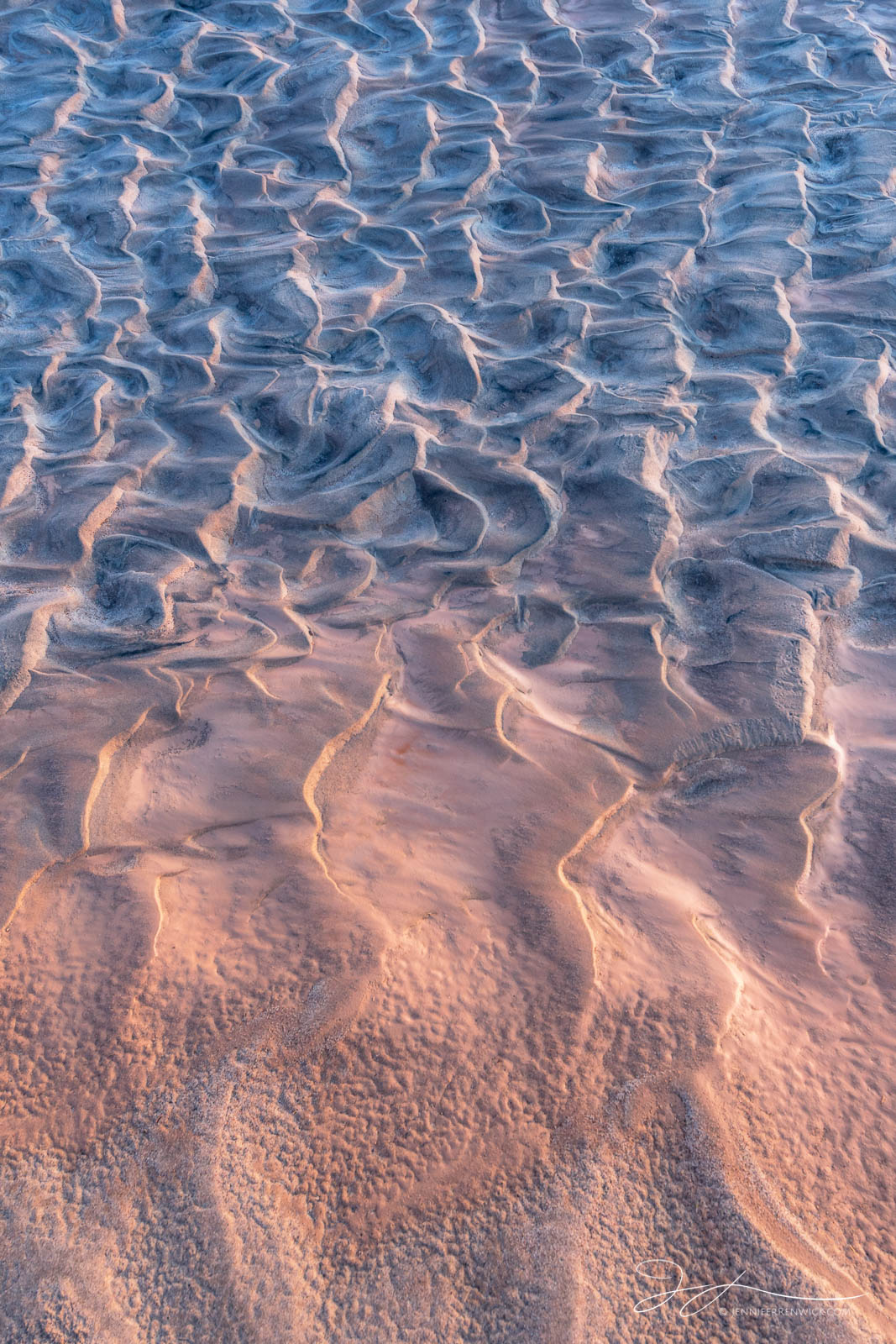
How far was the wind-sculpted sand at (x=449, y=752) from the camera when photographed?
4.41 feet

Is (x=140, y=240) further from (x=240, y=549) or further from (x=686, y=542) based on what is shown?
(x=686, y=542)

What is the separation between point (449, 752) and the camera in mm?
1978

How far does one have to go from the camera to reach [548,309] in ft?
11.3

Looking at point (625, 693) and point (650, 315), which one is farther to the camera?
point (650, 315)

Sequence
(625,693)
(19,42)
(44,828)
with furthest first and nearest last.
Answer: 1. (19,42)
2. (625,693)
3. (44,828)

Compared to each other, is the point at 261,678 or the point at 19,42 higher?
the point at 19,42

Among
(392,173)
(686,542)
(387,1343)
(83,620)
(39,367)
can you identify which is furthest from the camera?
(392,173)

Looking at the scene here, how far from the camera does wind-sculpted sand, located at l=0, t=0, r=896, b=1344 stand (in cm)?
134

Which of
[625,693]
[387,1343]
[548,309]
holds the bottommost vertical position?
[387,1343]

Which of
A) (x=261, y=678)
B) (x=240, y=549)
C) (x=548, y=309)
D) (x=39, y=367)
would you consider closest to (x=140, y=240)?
(x=39, y=367)

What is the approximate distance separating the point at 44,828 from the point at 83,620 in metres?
0.69
